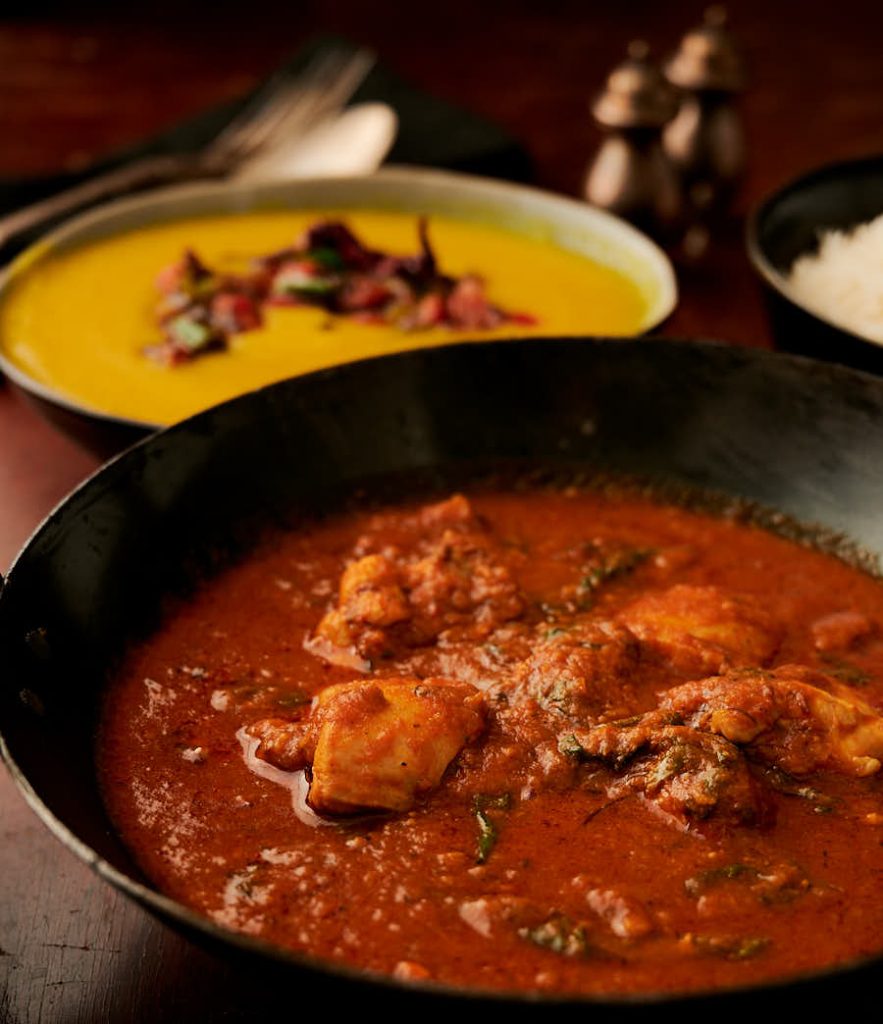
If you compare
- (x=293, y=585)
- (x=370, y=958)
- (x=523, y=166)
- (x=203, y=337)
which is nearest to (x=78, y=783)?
(x=370, y=958)

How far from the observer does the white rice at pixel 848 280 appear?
2838 mm

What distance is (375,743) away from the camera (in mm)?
1684

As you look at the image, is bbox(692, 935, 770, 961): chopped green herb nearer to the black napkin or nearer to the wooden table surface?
the wooden table surface

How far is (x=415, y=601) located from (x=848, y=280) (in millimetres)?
1377

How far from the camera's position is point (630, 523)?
2377 millimetres

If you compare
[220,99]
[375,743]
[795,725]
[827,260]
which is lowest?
[220,99]

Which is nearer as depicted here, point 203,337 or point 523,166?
point 203,337

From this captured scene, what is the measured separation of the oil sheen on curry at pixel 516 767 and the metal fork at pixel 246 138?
5.92ft

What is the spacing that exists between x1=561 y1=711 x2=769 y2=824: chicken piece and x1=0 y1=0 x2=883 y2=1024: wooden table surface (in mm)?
532

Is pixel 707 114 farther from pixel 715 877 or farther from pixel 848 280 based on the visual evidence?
pixel 715 877

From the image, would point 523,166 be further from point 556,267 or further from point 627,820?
point 627,820

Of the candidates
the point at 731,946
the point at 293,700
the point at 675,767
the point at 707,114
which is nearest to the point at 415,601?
the point at 293,700

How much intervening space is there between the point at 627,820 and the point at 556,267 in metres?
1.93

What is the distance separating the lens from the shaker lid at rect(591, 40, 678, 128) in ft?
11.6
